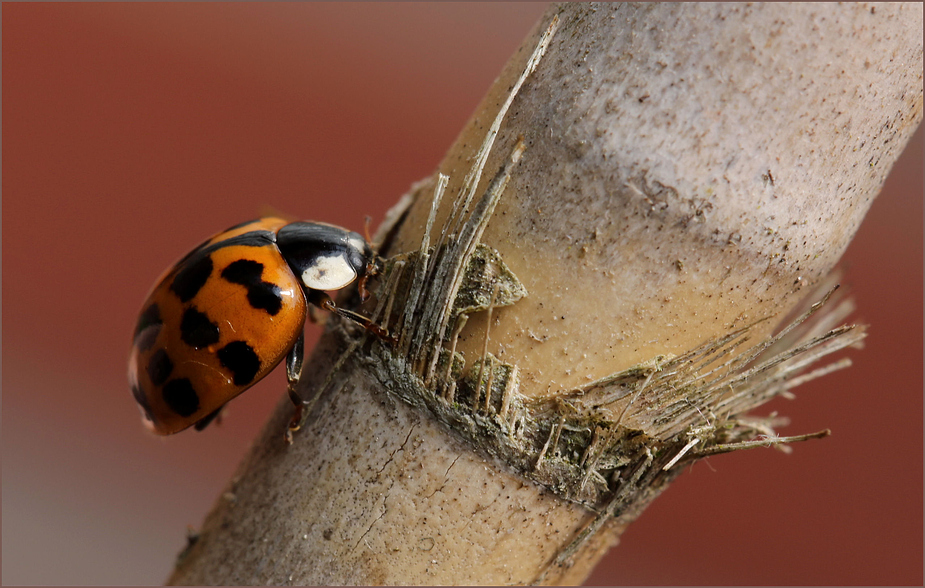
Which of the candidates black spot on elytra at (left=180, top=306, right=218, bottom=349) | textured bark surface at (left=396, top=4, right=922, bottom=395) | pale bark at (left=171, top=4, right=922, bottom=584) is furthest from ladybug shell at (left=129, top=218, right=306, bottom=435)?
textured bark surface at (left=396, top=4, right=922, bottom=395)

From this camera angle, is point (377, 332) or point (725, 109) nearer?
point (725, 109)

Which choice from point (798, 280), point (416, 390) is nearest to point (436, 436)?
point (416, 390)

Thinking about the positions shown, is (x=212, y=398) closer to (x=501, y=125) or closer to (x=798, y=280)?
(x=501, y=125)

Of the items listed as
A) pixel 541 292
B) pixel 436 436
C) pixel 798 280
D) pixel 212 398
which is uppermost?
pixel 798 280

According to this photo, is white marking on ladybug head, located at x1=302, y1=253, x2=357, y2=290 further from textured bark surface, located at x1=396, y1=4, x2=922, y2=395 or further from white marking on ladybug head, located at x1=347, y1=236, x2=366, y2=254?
textured bark surface, located at x1=396, y1=4, x2=922, y2=395

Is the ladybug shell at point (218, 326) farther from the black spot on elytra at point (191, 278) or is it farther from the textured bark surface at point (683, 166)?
the textured bark surface at point (683, 166)

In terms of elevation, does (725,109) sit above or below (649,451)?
above

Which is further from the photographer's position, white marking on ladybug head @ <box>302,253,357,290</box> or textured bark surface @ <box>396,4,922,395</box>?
white marking on ladybug head @ <box>302,253,357,290</box>

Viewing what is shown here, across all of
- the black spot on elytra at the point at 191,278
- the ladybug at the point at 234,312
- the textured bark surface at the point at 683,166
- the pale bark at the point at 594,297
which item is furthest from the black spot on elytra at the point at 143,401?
the textured bark surface at the point at 683,166
